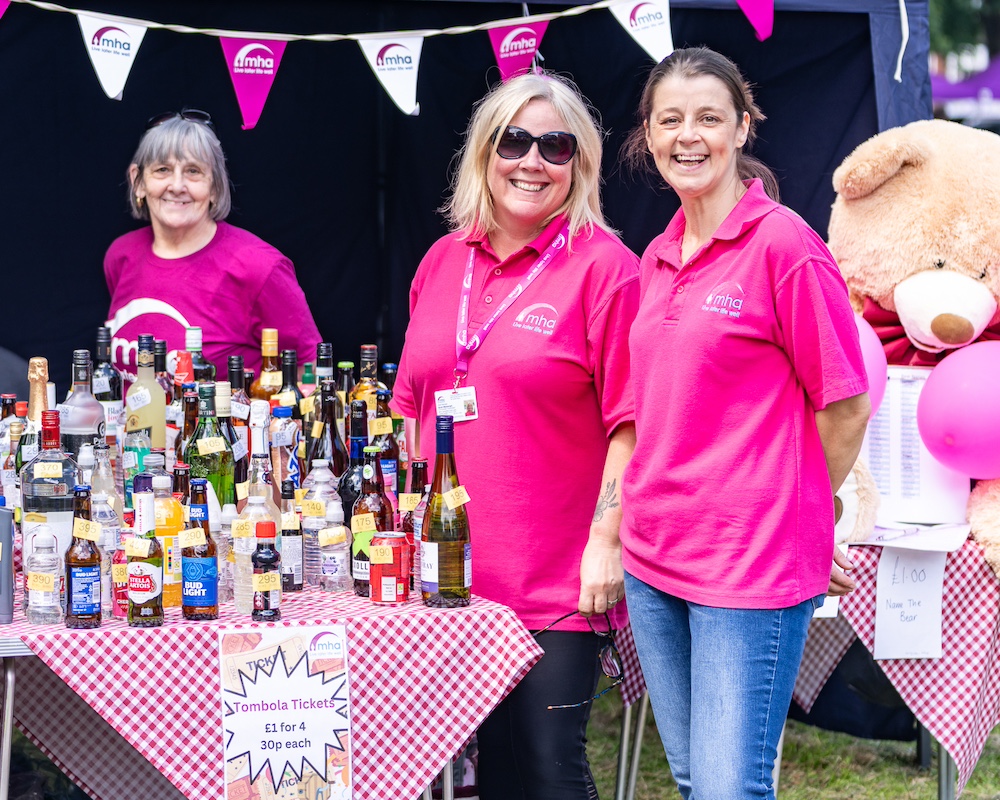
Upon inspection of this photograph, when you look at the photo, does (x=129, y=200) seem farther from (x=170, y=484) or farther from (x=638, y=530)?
(x=638, y=530)

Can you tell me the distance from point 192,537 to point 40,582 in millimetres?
274

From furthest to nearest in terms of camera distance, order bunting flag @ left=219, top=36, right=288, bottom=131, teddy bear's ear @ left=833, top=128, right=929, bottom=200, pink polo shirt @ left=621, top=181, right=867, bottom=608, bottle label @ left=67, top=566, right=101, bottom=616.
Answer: bunting flag @ left=219, top=36, right=288, bottom=131 → teddy bear's ear @ left=833, top=128, right=929, bottom=200 → bottle label @ left=67, top=566, right=101, bottom=616 → pink polo shirt @ left=621, top=181, right=867, bottom=608

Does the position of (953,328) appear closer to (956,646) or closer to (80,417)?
(956,646)

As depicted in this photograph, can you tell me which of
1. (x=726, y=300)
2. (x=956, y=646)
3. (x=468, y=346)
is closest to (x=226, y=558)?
(x=468, y=346)

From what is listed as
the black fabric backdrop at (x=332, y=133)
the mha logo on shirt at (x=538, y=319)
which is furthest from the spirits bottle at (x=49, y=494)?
the black fabric backdrop at (x=332, y=133)

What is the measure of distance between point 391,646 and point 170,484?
50 centimetres

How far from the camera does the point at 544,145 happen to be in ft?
7.47

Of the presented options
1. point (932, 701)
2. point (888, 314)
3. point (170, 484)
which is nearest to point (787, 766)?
point (932, 701)

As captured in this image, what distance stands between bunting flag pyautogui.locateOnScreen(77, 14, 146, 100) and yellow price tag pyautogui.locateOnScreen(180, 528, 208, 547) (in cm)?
146

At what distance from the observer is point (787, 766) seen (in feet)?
12.3

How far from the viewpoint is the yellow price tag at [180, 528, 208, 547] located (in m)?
2.14

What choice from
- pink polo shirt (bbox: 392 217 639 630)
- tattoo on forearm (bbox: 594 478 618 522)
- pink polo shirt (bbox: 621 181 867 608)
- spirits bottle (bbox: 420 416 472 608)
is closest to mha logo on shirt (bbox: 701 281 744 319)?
pink polo shirt (bbox: 621 181 867 608)

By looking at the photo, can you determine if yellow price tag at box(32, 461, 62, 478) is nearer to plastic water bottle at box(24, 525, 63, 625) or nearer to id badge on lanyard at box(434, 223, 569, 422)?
plastic water bottle at box(24, 525, 63, 625)

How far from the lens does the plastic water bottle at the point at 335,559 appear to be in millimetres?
2354
